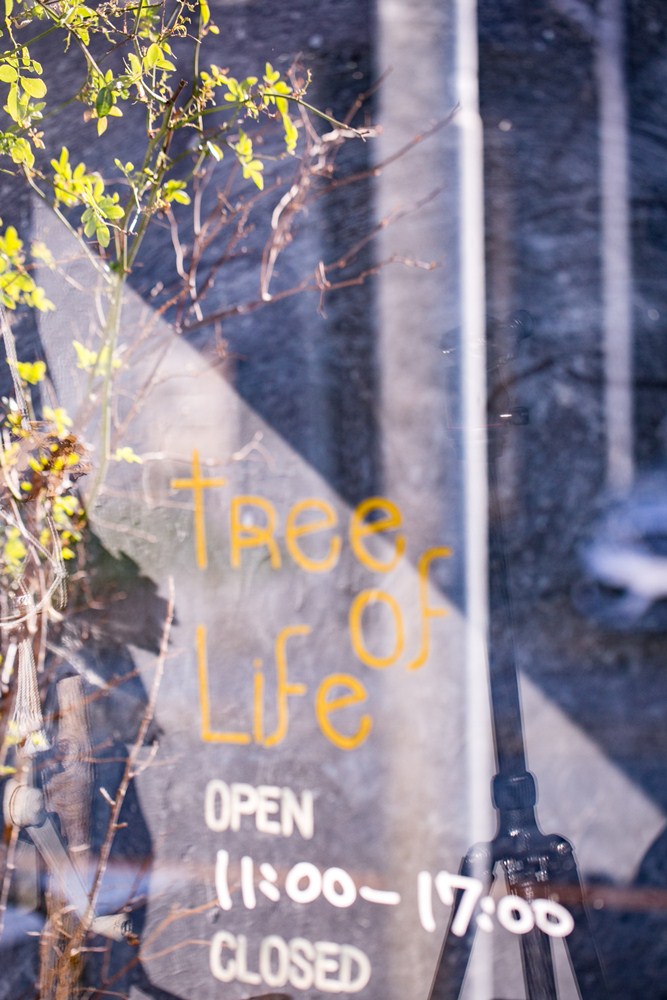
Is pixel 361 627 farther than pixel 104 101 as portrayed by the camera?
Yes

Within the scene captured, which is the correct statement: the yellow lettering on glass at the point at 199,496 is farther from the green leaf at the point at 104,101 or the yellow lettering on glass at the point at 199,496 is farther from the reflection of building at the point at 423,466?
the green leaf at the point at 104,101

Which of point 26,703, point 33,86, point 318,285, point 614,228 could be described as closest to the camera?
point 33,86

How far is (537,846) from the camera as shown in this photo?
1887 mm

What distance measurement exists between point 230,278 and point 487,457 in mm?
818

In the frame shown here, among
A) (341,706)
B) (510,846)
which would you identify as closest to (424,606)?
(341,706)

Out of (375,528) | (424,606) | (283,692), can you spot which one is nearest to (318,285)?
Answer: (375,528)

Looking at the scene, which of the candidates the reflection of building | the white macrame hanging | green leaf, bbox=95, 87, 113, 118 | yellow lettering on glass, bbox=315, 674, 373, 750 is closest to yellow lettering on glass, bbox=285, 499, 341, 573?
the reflection of building

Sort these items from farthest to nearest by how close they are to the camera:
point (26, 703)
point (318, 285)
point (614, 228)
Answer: point (318, 285), point (614, 228), point (26, 703)

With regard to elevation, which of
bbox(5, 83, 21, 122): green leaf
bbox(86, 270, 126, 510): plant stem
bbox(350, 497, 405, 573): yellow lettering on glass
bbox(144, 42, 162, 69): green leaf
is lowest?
bbox(350, 497, 405, 573): yellow lettering on glass

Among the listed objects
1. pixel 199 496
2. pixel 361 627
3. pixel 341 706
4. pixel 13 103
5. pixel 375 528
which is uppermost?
pixel 13 103

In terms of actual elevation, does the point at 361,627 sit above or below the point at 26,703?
above

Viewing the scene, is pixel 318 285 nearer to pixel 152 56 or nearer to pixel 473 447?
pixel 473 447

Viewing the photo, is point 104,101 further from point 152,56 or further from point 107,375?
point 107,375

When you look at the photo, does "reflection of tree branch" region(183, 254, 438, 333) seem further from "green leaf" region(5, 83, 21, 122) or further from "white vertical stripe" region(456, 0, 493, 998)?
"green leaf" region(5, 83, 21, 122)
